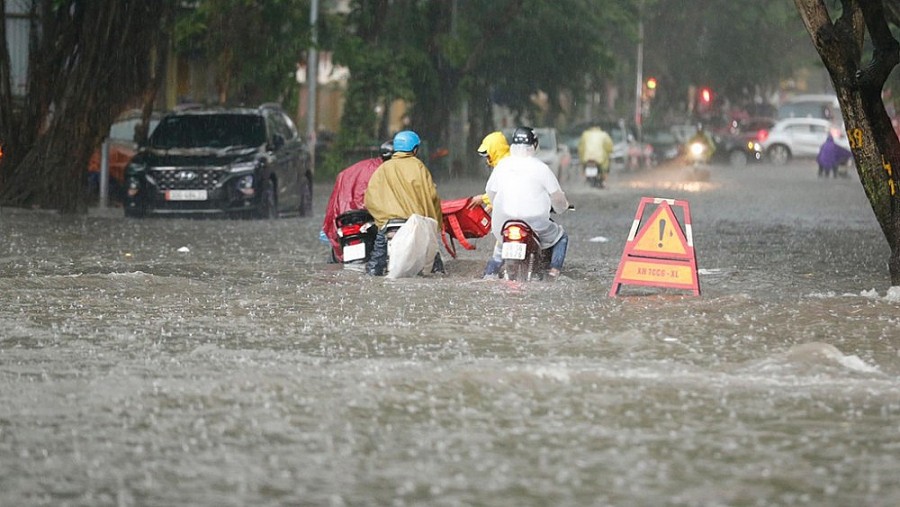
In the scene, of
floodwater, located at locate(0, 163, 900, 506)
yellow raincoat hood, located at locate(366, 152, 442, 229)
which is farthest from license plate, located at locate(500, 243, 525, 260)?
yellow raincoat hood, located at locate(366, 152, 442, 229)

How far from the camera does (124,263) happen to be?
658 inches

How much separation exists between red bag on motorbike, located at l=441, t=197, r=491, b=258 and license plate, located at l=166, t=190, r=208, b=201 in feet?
28.5

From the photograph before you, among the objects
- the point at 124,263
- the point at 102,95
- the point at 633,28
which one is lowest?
the point at 124,263

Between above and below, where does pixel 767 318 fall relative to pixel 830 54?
below

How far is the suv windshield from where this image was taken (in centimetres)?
2508

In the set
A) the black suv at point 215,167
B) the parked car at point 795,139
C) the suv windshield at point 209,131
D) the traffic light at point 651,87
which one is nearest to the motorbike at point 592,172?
the black suv at point 215,167

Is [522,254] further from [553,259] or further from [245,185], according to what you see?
[245,185]

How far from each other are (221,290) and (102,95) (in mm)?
12026

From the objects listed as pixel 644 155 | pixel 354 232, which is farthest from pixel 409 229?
pixel 644 155

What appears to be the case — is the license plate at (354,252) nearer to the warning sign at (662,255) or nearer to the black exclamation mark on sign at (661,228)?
the warning sign at (662,255)

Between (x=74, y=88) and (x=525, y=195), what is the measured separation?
11997 mm

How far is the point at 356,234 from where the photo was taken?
1575 cm

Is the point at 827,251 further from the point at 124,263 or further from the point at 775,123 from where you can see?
the point at 775,123

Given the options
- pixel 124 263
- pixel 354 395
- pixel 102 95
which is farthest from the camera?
pixel 102 95
